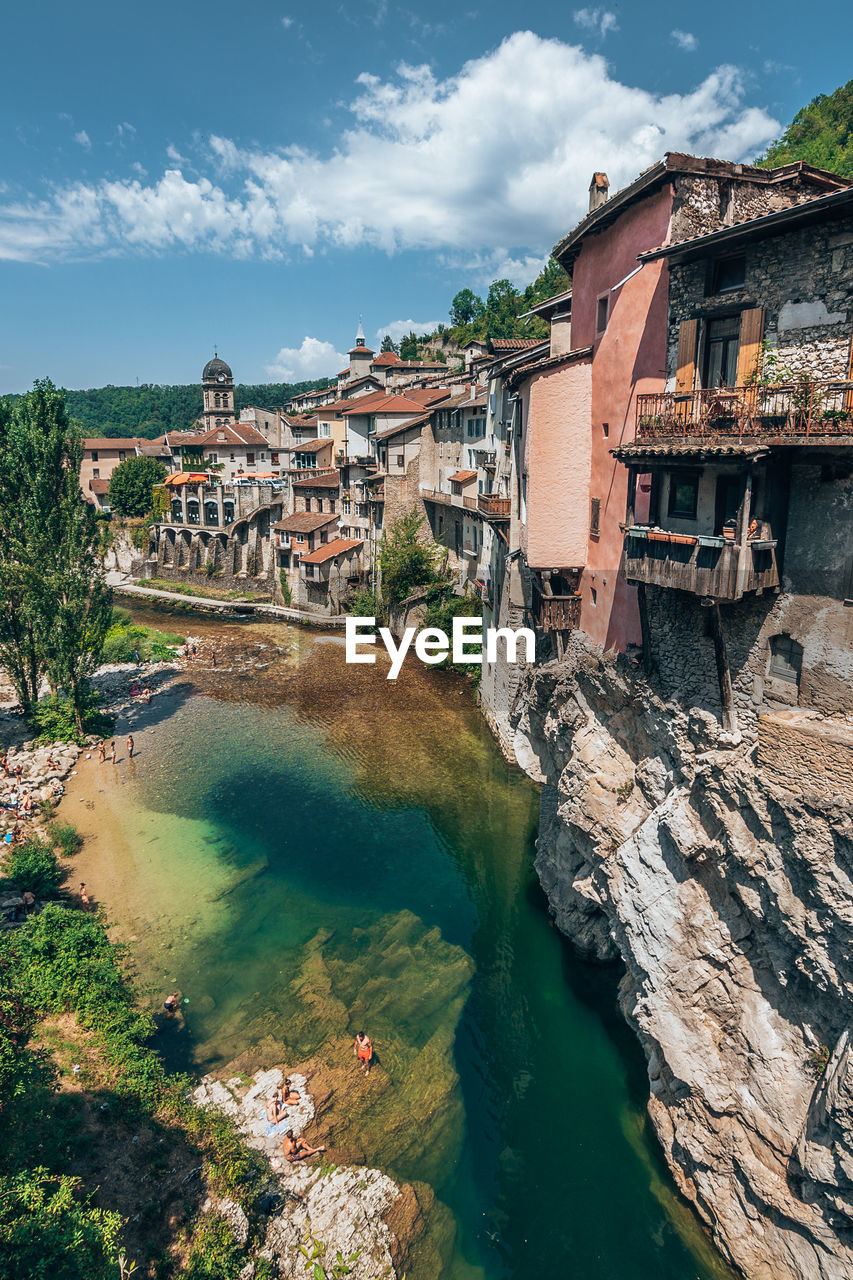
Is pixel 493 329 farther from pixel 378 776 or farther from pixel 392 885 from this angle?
pixel 392 885

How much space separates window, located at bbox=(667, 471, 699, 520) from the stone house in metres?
0.04

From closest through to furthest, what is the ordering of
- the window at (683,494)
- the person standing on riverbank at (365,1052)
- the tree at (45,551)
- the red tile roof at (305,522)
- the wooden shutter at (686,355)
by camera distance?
the window at (683,494) < the wooden shutter at (686,355) < the person standing on riverbank at (365,1052) < the tree at (45,551) < the red tile roof at (305,522)

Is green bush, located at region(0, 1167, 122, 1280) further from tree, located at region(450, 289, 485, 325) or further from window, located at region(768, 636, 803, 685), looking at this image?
tree, located at region(450, 289, 485, 325)

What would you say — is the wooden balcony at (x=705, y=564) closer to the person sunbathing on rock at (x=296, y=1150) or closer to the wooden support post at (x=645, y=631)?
the wooden support post at (x=645, y=631)

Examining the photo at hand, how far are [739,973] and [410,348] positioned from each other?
113m

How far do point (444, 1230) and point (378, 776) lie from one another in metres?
19.6

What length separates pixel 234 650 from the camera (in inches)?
2170

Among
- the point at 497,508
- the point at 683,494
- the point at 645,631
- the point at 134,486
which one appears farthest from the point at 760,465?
the point at 134,486

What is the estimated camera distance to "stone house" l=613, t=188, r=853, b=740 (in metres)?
12.3

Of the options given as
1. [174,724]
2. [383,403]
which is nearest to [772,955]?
[174,724]

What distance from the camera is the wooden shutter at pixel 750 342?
1352 cm

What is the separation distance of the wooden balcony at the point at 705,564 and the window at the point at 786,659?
110 centimetres

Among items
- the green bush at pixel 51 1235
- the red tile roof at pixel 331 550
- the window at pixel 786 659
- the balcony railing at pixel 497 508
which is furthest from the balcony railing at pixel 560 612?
the red tile roof at pixel 331 550

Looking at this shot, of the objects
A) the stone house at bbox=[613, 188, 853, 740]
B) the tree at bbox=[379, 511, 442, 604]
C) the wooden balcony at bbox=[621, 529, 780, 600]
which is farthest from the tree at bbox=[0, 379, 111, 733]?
the wooden balcony at bbox=[621, 529, 780, 600]
